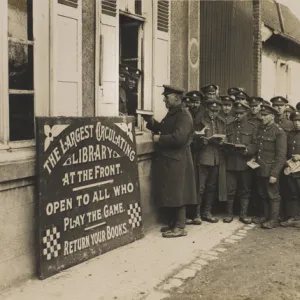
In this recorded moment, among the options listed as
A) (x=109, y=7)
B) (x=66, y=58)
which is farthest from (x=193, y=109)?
(x=66, y=58)

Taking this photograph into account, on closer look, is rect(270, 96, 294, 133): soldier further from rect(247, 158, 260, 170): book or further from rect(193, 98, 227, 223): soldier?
rect(193, 98, 227, 223): soldier

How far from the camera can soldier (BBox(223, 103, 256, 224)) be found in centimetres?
799

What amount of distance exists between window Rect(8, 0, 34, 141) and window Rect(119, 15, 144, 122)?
7.39 ft

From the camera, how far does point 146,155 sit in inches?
299

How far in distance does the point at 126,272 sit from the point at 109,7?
3.47 m

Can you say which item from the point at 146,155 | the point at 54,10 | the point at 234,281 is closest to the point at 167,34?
the point at 146,155

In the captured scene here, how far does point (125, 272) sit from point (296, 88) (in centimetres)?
1657

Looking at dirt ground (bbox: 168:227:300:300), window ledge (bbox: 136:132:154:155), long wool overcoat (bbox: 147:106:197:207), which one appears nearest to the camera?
dirt ground (bbox: 168:227:300:300)

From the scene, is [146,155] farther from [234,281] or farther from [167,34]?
[234,281]

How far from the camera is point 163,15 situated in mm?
Answer: 8047

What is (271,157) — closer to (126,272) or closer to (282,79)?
(126,272)

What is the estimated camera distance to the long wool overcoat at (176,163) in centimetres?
699

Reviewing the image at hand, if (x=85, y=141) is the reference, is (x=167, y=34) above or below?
above

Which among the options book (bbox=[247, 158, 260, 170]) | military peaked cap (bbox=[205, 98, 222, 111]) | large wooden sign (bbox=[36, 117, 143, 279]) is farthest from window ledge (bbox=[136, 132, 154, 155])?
book (bbox=[247, 158, 260, 170])
